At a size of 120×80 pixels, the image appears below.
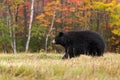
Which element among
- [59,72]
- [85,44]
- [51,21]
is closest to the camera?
[59,72]

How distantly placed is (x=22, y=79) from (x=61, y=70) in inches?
45.8

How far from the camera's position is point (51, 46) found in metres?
40.4

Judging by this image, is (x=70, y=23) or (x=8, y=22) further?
(x=70, y=23)

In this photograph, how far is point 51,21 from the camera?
135 feet

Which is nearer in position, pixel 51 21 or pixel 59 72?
pixel 59 72

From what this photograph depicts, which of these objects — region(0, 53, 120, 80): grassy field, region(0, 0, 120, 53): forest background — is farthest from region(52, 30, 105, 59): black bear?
region(0, 0, 120, 53): forest background

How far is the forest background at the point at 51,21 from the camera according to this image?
37.6 meters

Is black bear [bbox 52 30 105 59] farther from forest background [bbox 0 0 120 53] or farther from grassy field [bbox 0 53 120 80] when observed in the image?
forest background [bbox 0 0 120 53]

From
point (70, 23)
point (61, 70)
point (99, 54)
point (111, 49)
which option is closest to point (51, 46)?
point (70, 23)

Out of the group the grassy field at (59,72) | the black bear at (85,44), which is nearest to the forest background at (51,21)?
the black bear at (85,44)

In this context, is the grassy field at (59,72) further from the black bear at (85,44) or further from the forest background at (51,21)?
the forest background at (51,21)

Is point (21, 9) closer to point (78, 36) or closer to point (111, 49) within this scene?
point (111, 49)

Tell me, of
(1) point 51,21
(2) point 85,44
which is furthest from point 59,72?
(1) point 51,21

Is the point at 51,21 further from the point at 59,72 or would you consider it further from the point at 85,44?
the point at 59,72
